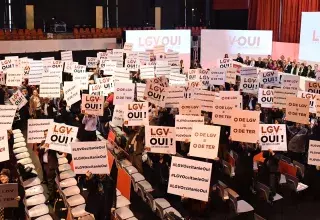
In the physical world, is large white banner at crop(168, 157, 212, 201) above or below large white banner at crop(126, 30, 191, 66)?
below

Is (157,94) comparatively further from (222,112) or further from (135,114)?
(222,112)

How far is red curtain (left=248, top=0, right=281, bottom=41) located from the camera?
30531 mm

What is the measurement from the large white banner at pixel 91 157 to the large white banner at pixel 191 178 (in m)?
1.39

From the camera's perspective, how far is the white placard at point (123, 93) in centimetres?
1430

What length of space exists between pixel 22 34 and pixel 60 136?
61.7ft

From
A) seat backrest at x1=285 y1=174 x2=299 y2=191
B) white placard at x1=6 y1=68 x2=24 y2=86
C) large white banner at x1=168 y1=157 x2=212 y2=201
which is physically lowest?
seat backrest at x1=285 y1=174 x2=299 y2=191

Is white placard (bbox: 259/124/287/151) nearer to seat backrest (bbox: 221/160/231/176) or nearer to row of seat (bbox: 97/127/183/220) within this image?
seat backrest (bbox: 221/160/231/176)

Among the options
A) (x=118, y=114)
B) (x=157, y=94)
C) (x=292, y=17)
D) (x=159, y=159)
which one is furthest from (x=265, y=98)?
(x=292, y=17)

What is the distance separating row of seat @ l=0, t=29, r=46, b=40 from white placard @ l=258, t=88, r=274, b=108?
1701cm

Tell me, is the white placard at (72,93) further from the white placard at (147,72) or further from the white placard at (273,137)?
the white placard at (273,137)

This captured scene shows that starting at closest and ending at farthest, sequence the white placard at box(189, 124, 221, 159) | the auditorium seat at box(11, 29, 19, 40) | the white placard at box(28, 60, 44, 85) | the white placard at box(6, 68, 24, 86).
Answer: the white placard at box(189, 124, 221, 159) < the white placard at box(6, 68, 24, 86) < the white placard at box(28, 60, 44, 85) < the auditorium seat at box(11, 29, 19, 40)

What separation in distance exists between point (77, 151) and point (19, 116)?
776cm

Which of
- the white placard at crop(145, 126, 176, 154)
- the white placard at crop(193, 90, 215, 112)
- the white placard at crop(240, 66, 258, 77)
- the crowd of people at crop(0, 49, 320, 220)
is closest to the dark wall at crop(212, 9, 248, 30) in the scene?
the white placard at crop(240, 66, 258, 77)

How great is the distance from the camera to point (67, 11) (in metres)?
31.4
